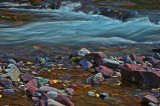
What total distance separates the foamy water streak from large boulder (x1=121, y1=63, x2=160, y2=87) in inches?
160

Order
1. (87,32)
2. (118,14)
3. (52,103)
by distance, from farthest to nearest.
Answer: (118,14), (87,32), (52,103)

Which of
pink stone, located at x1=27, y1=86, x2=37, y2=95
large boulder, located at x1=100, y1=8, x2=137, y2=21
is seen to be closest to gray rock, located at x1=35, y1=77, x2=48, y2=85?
pink stone, located at x1=27, y1=86, x2=37, y2=95

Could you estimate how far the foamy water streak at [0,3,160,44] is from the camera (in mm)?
9030

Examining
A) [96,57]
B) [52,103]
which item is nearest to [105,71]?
[96,57]

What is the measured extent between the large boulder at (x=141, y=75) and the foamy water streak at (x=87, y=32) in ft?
13.4

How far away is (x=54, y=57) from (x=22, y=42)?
2.34 m

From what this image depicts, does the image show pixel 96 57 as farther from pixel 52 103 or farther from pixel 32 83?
pixel 52 103

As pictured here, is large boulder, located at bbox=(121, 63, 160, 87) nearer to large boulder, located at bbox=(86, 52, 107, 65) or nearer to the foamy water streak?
large boulder, located at bbox=(86, 52, 107, 65)

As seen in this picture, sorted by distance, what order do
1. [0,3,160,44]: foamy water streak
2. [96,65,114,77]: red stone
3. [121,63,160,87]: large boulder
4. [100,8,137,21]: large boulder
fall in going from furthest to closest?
[100,8,137,21]: large boulder
[0,3,160,44]: foamy water streak
[96,65,114,77]: red stone
[121,63,160,87]: large boulder

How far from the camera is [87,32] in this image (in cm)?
1059

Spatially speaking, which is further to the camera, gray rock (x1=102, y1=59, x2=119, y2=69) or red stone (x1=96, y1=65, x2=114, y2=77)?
gray rock (x1=102, y1=59, x2=119, y2=69)

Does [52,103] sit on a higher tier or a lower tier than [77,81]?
higher

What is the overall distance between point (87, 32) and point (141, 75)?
6270mm

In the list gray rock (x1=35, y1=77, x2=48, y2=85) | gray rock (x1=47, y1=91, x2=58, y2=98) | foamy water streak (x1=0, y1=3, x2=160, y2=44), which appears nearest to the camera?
gray rock (x1=47, y1=91, x2=58, y2=98)
